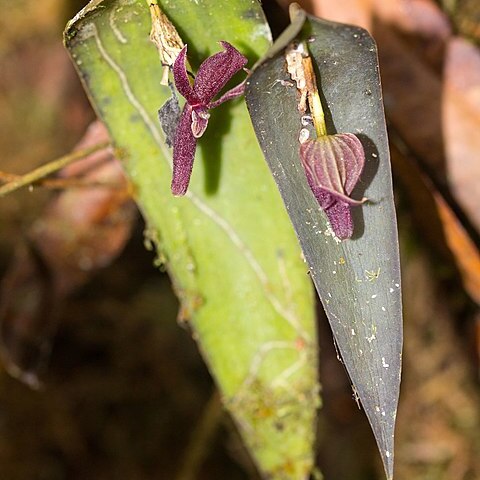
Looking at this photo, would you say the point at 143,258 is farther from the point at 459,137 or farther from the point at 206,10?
the point at 206,10

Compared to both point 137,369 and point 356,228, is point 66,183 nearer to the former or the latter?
point 356,228

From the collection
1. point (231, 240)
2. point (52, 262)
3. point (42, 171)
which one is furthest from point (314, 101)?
point (52, 262)

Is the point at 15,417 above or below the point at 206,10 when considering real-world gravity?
below

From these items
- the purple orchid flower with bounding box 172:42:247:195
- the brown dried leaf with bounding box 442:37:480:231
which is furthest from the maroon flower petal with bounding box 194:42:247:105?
the brown dried leaf with bounding box 442:37:480:231

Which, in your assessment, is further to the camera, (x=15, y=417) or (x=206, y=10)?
(x=15, y=417)

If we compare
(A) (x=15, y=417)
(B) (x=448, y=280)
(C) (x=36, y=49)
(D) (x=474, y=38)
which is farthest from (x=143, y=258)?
(D) (x=474, y=38)

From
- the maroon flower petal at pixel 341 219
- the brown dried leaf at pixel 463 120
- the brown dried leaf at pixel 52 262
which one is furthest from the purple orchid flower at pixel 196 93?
the brown dried leaf at pixel 52 262
